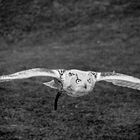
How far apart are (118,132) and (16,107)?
327 cm

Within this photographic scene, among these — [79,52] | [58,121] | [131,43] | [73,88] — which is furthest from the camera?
[131,43]

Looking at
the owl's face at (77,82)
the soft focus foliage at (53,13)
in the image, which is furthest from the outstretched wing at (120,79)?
the soft focus foliage at (53,13)

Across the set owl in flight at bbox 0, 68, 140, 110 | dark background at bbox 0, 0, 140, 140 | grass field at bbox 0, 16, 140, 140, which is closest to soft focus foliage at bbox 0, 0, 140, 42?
dark background at bbox 0, 0, 140, 140

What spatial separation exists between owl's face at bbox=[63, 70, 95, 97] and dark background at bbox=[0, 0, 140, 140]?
3.68 feet

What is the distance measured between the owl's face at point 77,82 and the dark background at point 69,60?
3.68 feet

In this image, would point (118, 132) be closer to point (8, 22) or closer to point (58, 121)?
point (58, 121)

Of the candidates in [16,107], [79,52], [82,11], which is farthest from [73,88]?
[82,11]

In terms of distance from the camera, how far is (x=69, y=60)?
16.8m

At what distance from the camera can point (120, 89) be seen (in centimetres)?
1205

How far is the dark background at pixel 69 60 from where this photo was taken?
855 cm

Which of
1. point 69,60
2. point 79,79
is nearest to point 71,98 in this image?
point 79,79

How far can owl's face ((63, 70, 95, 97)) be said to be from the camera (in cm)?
788

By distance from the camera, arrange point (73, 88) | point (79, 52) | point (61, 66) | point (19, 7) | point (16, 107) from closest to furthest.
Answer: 1. point (73, 88)
2. point (16, 107)
3. point (61, 66)
4. point (79, 52)
5. point (19, 7)

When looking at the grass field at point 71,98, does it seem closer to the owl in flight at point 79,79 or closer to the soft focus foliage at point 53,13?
the owl in flight at point 79,79
